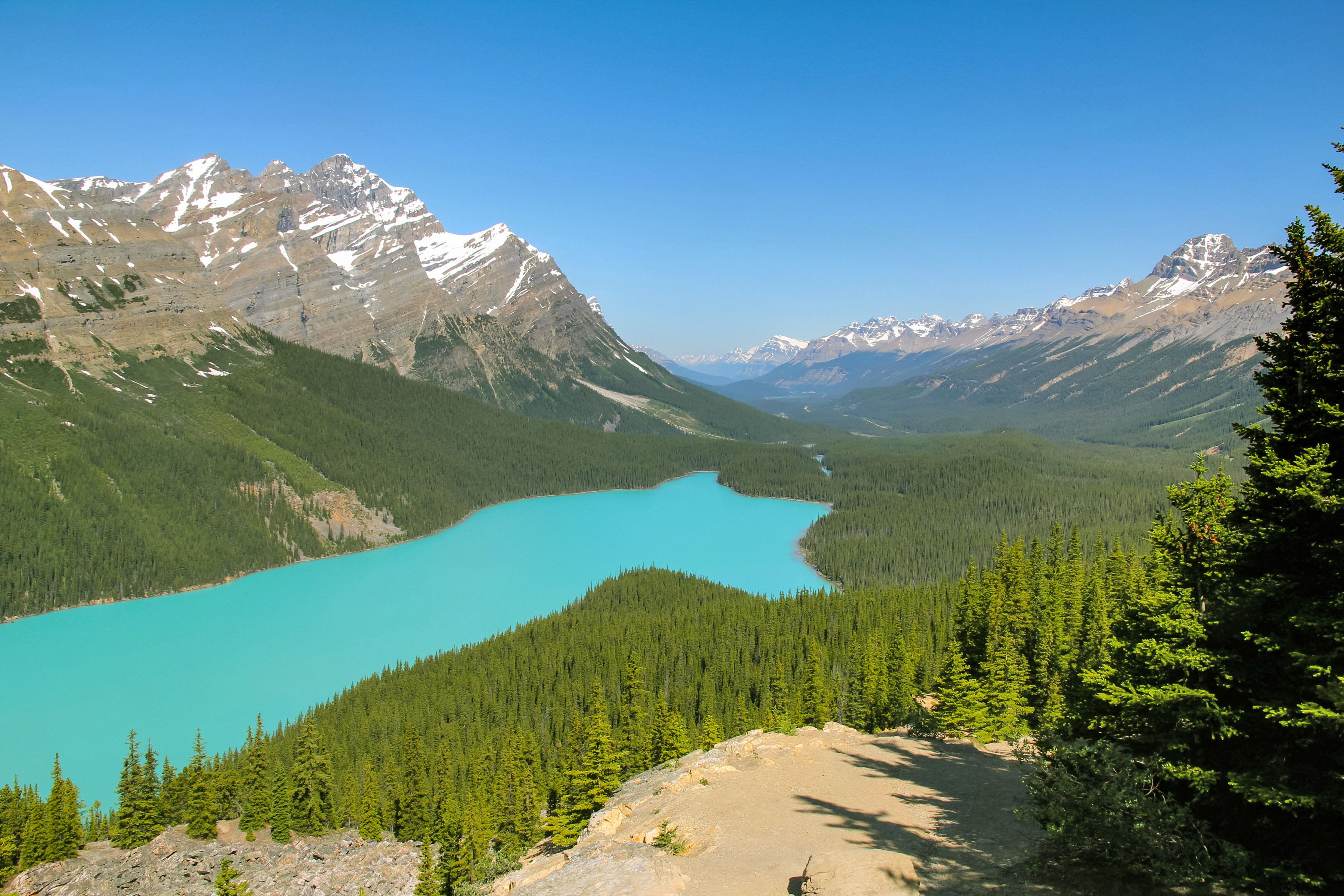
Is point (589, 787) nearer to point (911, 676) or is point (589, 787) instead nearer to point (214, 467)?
point (911, 676)

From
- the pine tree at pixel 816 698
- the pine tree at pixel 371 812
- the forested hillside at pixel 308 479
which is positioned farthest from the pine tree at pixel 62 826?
the forested hillside at pixel 308 479

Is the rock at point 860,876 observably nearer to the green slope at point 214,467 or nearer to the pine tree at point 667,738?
the pine tree at point 667,738

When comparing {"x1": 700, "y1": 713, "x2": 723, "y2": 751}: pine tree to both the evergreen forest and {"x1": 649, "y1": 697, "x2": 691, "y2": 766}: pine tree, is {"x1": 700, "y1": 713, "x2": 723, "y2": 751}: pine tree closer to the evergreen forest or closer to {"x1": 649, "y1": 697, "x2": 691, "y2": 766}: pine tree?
the evergreen forest

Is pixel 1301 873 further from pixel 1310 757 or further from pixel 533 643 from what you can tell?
pixel 533 643

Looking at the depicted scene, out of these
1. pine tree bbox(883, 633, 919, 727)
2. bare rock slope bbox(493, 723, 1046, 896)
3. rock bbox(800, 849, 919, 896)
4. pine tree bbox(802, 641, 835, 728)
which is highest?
rock bbox(800, 849, 919, 896)

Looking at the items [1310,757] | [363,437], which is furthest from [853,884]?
[363,437]

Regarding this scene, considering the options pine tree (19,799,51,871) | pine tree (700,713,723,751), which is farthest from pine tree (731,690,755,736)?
pine tree (19,799,51,871)
